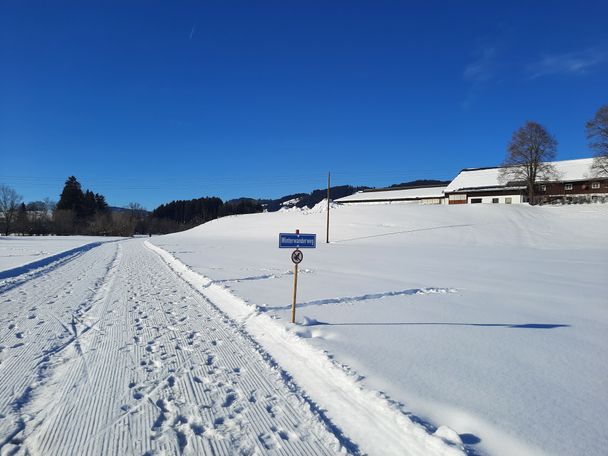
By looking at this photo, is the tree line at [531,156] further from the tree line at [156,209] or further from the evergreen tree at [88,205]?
the evergreen tree at [88,205]

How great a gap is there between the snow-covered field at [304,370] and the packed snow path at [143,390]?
0.02m

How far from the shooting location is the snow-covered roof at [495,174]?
178ft

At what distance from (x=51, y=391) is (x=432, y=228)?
41445 millimetres

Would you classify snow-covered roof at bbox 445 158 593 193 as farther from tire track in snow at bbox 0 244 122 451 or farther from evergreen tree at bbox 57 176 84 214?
evergreen tree at bbox 57 176 84 214

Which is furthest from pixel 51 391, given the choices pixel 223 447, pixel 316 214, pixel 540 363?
pixel 316 214

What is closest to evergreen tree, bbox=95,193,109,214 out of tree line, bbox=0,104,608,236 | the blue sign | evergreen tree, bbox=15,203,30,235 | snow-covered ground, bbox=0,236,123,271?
tree line, bbox=0,104,608,236

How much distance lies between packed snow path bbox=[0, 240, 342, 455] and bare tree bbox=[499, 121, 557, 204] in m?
55.8

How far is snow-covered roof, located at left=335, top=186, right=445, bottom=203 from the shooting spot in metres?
72.0

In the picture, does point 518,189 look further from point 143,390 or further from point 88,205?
point 88,205

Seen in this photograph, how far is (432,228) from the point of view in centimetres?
4097

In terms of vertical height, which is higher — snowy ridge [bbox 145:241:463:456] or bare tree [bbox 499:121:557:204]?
bare tree [bbox 499:121:557:204]

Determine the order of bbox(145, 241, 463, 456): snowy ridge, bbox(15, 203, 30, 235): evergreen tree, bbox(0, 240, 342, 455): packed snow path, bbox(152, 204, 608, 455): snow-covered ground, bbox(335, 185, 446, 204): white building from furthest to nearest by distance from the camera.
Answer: bbox(15, 203, 30, 235): evergreen tree < bbox(335, 185, 446, 204): white building < bbox(152, 204, 608, 455): snow-covered ground < bbox(0, 240, 342, 455): packed snow path < bbox(145, 241, 463, 456): snowy ridge

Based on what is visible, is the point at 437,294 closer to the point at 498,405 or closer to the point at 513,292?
the point at 513,292

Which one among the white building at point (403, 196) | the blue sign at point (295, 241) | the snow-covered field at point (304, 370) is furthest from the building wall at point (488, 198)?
the blue sign at point (295, 241)
